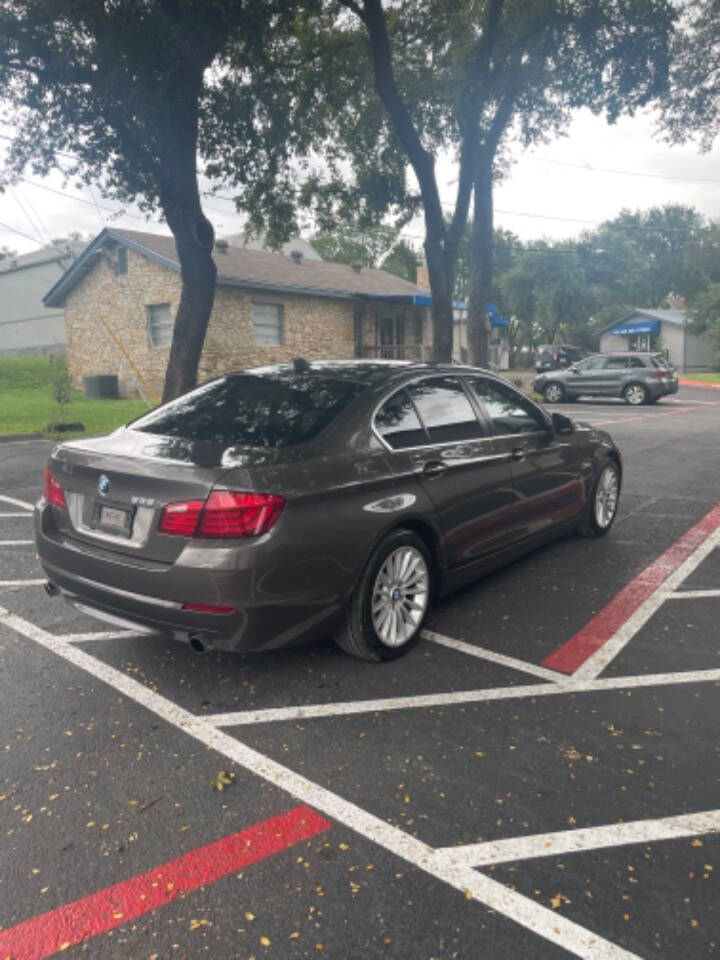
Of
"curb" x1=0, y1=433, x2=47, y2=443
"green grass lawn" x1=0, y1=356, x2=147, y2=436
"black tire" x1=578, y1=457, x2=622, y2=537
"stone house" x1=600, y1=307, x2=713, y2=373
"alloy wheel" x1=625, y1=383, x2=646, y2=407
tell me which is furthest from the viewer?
"stone house" x1=600, y1=307, x2=713, y2=373

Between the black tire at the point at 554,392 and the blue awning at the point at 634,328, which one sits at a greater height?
the blue awning at the point at 634,328

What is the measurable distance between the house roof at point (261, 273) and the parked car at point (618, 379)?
790cm

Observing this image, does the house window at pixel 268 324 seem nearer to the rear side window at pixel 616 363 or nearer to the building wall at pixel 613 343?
the rear side window at pixel 616 363

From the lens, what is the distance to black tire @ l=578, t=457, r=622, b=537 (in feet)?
20.1

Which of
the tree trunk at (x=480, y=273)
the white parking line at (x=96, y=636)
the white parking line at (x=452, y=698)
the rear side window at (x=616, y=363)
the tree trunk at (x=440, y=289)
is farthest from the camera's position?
the rear side window at (x=616, y=363)

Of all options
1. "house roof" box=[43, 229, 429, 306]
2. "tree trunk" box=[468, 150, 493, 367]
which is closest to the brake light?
"tree trunk" box=[468, 150, 493, 367]

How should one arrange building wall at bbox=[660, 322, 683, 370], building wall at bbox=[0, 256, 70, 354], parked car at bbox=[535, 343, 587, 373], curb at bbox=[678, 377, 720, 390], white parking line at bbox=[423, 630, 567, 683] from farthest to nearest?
building wall at bbox=[660, 322, 683, 370]
building wall at bbox=[0, 256, 70, 354]
parked car at bbox=[535, 343, 587, 373]
curb at bbox=[678, 377, 720, 390]
white parking line at bbox=[423, 630, 567, 683]

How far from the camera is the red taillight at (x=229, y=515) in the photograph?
3.18m

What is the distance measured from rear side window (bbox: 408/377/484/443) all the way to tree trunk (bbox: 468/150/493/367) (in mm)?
12885

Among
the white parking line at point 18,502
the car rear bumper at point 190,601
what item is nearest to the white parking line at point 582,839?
the car rear bumper at point 190,601

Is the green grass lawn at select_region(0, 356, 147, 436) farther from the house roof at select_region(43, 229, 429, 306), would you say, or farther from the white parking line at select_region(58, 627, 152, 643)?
the white parking line at select_region(58, 627, 152, 643)

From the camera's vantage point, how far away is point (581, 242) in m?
61.5

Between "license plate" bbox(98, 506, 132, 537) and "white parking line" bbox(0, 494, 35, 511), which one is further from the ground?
"license plate" bbox(98, 506, 132, 537)

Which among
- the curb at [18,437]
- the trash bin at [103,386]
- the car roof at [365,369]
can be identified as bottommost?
the curb at [18,437]
